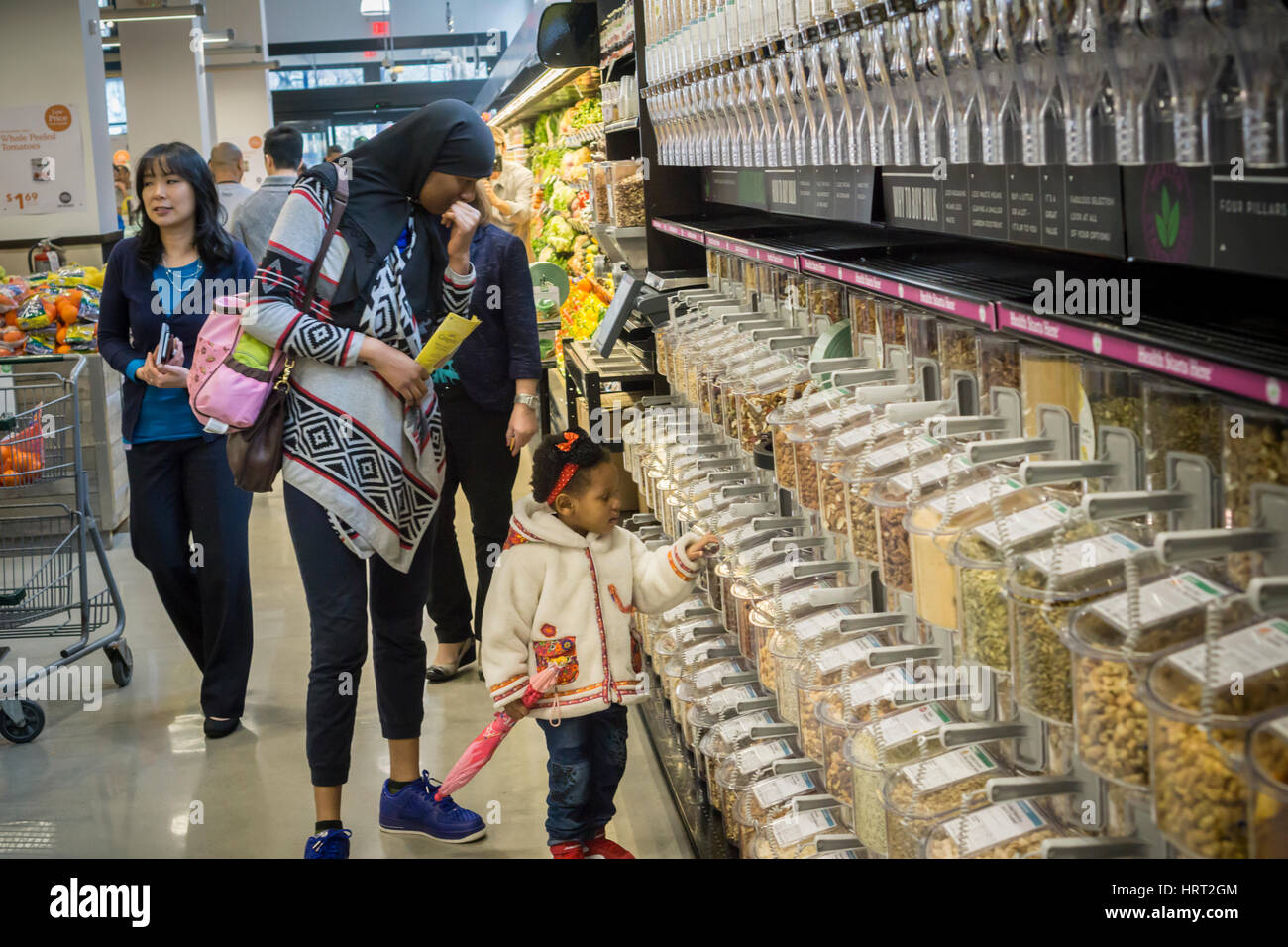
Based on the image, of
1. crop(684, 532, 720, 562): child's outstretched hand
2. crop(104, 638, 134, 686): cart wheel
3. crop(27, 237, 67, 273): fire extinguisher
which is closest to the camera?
crop(684, 532, 720, 562): child's outstretched hand

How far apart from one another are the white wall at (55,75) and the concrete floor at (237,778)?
15.4 ft

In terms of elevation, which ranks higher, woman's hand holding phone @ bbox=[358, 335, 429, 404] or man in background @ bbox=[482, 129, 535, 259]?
man in background @ bbox=[482, 129, 535, 259]

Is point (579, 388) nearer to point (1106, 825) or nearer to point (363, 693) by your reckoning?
point (363, 693)

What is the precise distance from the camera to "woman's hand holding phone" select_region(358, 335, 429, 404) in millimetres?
2852

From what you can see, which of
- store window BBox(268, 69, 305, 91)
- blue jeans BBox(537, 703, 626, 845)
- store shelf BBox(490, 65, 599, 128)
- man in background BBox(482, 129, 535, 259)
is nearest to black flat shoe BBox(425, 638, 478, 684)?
blue jeans BBox(537, 703, 626, 845)

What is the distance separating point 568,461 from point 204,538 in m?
1.80

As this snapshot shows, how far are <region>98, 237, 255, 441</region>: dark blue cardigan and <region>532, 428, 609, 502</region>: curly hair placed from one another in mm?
1705

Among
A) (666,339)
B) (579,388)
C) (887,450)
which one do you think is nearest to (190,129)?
(579,388)

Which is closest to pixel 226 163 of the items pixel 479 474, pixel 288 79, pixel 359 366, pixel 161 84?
pixel 479 474

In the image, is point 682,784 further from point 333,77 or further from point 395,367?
point 333,77

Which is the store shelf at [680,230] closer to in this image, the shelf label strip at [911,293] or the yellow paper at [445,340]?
the yellow paper at [445,340]

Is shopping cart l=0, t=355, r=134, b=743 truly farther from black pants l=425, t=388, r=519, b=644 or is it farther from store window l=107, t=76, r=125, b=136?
store window l=107, t=76, r=125, b=136

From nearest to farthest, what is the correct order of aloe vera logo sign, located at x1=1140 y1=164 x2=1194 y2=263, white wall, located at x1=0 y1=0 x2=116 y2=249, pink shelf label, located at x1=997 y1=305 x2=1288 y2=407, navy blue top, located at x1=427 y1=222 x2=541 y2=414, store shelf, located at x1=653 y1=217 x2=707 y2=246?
1. pink shelf label, located at x1=997 y1=305 x2=1288 y2=407
2. aloe vera logo sign, located at x1=1140 y1=164 x2=1194 y2=263
3. store shelf, located at x1=653 y1=217 x2=707 y2=246
4. navy blue top, located at x1=427 y1=222 x2=541 y2=414
5. white wall, located at x1=0 y1=0 x2=116 y2=249
